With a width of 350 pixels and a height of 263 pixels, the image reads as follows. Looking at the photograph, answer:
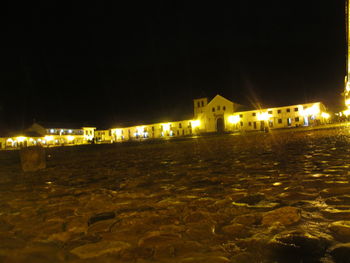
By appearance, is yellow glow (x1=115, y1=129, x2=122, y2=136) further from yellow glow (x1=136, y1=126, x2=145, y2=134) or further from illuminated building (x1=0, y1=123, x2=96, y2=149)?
illuminated building (x1=0, y1=123, x2=96, y2=149)

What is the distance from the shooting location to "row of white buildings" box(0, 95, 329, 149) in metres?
44.4

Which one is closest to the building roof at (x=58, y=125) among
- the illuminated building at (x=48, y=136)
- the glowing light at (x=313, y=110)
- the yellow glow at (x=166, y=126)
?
the illuminated building at (x=48, y=136)

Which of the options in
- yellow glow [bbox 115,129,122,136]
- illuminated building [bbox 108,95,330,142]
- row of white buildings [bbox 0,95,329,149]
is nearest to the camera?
illuminated building [bbox 108,95,330,142]

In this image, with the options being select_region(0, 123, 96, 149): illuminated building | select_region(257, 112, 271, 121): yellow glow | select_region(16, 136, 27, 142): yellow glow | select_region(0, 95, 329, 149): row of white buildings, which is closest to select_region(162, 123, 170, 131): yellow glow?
select_region(0, 95, 329, 149): row of white buildings

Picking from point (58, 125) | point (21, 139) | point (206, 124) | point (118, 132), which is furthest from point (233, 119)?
point (21, 139)

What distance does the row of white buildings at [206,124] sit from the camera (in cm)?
4441

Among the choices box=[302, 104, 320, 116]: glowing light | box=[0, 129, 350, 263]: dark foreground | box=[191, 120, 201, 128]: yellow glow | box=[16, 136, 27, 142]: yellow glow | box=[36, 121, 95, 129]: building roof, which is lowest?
box=[0, 129, 350, 263]: dark foreground

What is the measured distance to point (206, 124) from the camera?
2069 inches

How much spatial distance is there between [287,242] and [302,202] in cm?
88

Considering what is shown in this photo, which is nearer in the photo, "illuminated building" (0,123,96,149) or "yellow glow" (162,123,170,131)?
"illuminated building" (0,123,96,149)

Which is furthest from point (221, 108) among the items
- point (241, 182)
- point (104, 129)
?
point (241, 182)

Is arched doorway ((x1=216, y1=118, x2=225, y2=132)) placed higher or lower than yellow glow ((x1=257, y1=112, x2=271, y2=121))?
lower

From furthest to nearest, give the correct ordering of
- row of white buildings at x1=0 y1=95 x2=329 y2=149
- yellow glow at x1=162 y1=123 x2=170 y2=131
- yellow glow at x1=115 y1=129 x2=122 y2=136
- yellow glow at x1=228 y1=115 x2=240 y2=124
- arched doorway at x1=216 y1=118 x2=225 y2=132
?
yellow glow at x1=115 y1=129 x2=122 y2=136 → yellow glow at x1=162 y1=123 x2=170 y2=131 → arched doorway at x1=216 y1=118 x2=225 y2=132 → yellow glow at x1=228 y1=115 x2=240 y2=124 → row of white buildings at x1=0 y1=95 x2=329 y2=149

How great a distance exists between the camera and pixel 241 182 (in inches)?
130
